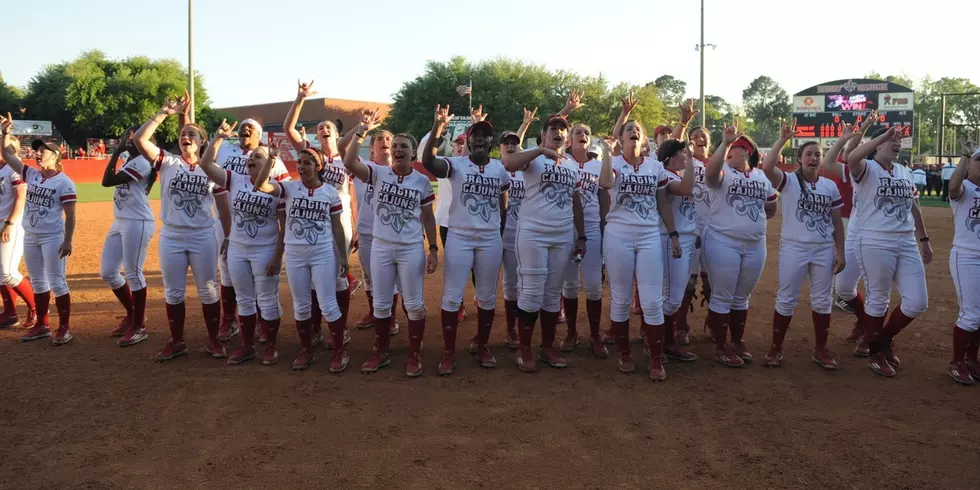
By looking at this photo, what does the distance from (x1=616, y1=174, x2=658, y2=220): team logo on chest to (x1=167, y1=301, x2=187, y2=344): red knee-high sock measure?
414 centimetres

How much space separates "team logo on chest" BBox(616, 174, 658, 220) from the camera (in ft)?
19.7

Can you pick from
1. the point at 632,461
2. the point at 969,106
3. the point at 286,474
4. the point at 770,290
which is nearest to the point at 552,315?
the point at 632,461

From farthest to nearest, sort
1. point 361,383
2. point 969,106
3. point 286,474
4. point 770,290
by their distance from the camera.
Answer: point 969,106, point 770,290, point 361,383, point 286,474

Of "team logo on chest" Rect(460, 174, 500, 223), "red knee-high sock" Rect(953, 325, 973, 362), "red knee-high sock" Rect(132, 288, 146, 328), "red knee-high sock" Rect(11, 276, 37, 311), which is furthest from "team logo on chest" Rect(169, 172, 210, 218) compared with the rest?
"red knee-high sock" Rect(953, 325, 973, 362)

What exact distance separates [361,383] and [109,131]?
176 feet

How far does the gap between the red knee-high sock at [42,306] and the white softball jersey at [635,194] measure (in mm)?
5820

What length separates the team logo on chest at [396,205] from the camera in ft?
19.7

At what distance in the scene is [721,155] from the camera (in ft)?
19.8

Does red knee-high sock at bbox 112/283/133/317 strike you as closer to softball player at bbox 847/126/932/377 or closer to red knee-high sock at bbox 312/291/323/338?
red knee-high sock at bbox 312/291/323/338

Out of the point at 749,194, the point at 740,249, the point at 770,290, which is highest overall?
the point at 749,194

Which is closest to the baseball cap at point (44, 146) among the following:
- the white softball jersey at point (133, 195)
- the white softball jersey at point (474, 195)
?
the white softball jersey at point (133, 195)

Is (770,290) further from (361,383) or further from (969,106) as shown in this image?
(969,106)

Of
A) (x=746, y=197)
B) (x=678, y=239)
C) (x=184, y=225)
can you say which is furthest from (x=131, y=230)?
(x=746, y=197)

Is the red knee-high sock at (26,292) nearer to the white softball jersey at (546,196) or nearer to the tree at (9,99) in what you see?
the white softball jersey at (546,196)
